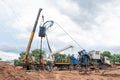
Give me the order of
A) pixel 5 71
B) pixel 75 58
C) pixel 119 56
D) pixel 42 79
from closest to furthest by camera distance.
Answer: pixel 5 71 → pixel 42 79 → pixel 75 58 → pixel 119 56

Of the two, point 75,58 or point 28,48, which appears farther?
point 75,58

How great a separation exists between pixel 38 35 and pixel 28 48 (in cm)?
294

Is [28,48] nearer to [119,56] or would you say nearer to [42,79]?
[42,79]

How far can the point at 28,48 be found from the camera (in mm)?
42719

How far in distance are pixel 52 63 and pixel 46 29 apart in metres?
6.18

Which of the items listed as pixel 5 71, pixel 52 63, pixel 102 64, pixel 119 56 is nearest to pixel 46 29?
pixel 52 63

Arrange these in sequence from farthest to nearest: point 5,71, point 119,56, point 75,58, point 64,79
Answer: point 119,56, point 75,58, point 64,79, point 5,71

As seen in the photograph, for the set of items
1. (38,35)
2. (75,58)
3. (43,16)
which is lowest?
(75,58)

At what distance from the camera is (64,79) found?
25.6 metres

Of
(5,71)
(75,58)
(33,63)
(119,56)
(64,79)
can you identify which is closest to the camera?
(5,71)

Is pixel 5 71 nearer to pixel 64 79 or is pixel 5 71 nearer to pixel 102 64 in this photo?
pixel 64 79

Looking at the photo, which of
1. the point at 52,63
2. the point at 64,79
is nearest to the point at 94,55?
the point at 52,63

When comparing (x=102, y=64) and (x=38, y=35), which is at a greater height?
(x=38, y=35)

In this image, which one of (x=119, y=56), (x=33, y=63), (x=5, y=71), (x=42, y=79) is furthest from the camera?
(x=119, y=56)
